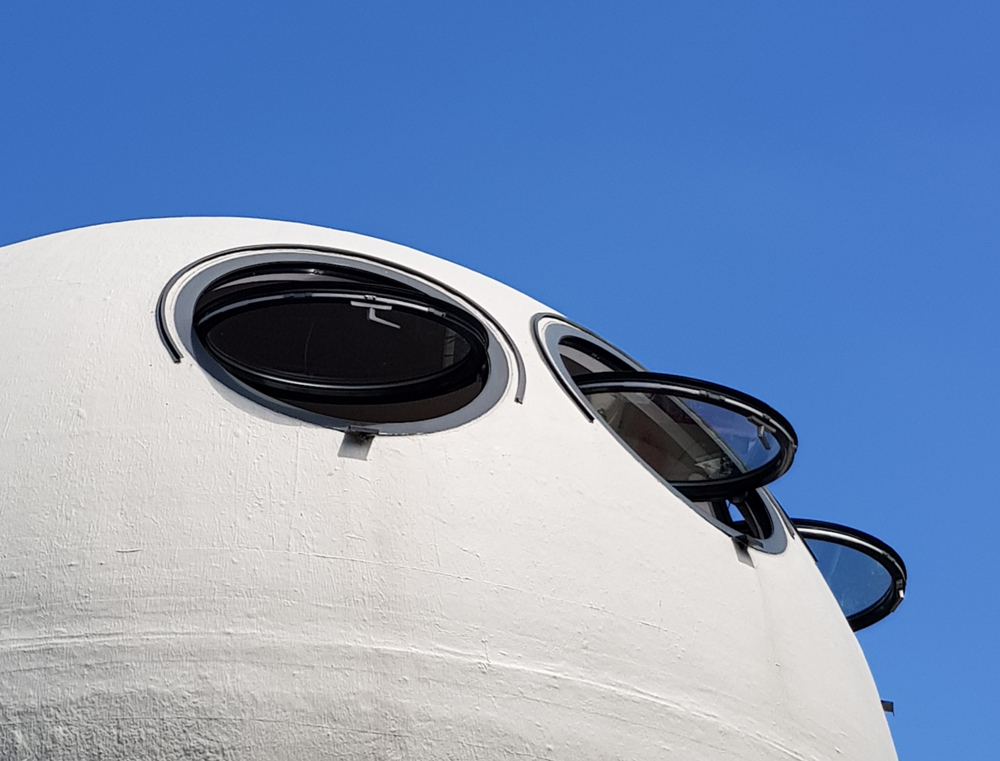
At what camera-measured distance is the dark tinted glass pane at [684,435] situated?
7758 millimetres

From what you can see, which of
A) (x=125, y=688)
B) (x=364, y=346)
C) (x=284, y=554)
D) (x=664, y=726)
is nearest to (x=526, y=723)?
(x=664, y=726)

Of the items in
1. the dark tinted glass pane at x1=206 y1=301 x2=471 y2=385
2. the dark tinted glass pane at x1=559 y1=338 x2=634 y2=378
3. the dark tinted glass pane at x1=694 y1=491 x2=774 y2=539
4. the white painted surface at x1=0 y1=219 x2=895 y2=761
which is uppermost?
the dark tinted glass pane at x1=206 y1=301 x2=471 y2=385

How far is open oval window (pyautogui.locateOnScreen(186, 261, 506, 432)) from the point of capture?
271 inches

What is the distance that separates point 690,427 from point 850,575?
1928mm

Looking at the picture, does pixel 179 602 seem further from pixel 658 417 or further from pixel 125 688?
pixel 658 417

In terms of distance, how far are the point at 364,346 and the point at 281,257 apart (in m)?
1.98

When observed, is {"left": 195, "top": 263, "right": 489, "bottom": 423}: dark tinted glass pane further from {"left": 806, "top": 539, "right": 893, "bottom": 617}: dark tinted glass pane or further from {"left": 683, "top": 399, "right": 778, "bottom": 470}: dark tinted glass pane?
{"left": 806, "top": 539, "right": 893, "bottom": 617}: dark tinted glass pane

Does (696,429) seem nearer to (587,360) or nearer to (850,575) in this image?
(587,360)

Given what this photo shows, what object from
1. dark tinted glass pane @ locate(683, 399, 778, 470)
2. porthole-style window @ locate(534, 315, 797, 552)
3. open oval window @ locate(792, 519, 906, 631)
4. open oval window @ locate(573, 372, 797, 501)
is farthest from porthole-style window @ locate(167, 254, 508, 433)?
open oval window @ locate(792, 519, 906, 631)

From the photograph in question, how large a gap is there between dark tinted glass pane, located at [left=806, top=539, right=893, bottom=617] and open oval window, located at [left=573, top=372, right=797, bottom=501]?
1.45 meters

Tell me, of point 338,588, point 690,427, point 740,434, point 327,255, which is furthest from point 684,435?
point 338,588

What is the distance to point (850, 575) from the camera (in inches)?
365

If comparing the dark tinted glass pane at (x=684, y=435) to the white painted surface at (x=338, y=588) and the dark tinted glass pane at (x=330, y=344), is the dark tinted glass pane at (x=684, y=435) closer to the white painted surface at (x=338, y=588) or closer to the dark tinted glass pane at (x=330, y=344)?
the white painted surface at (x=338, y=588)

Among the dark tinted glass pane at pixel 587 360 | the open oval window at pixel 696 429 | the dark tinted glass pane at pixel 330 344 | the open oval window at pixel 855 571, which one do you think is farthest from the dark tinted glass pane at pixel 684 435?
the open oval window at pixel 855 571
